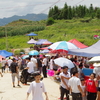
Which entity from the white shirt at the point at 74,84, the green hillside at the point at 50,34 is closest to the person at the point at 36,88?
the white shirt at the point at 74,84

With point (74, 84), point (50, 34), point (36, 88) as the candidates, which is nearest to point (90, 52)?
point (74, 84)

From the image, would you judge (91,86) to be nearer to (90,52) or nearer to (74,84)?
(74,84)

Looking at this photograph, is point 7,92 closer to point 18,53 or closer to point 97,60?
point 97,60

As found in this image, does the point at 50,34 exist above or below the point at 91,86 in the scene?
above

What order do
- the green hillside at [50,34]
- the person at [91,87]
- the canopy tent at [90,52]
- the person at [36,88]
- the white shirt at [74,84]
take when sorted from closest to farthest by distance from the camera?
the person at [36,88]
the white shirt at [74,84]
the person at [91,87]
the canopy tent at [90,52]
the green hillside at [50,34]

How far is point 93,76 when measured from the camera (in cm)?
658

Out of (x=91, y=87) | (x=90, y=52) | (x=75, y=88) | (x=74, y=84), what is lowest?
(x=91, y=87)

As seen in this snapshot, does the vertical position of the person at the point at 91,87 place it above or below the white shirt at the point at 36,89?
below

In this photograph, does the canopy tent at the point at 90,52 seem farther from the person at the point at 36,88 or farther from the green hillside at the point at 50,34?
the green hillside at the point at 50,34

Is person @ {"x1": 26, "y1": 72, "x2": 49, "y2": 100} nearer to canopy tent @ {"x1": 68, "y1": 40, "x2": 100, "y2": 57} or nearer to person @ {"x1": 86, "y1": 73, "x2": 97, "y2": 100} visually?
person @ {"x1": 86, "y1": 73, "x2": 97, "y2": 100}

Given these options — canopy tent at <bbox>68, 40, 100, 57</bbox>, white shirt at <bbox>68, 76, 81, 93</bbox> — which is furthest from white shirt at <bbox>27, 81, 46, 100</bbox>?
canopy tent at <bbox>68, 40, 100, 57</bbox>

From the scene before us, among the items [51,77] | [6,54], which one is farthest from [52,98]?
[6,54]

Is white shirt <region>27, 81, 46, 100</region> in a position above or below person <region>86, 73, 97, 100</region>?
above

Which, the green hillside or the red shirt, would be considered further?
the green hillside
